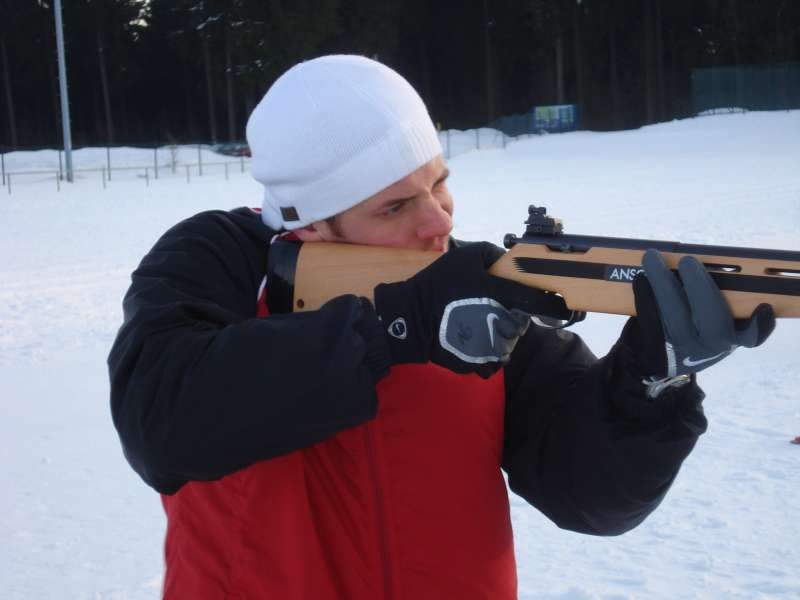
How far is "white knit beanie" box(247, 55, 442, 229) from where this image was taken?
204cm

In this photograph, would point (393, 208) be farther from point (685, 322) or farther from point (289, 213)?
point (685, 322)

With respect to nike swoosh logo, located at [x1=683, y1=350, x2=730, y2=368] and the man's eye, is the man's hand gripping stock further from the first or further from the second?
the man's eye

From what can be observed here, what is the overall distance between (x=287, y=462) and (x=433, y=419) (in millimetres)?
287

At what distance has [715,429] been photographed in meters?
5.48

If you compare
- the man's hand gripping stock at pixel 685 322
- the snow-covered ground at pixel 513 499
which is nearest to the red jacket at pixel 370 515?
the man's hand gripping stock at pixel 685 322

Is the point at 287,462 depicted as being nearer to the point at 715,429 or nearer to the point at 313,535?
the point at 313,535

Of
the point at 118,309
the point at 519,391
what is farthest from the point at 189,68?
the point at 519,391

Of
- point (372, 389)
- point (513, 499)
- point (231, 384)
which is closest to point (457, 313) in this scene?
point (372, 389)

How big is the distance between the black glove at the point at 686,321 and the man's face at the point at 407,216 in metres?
0.43

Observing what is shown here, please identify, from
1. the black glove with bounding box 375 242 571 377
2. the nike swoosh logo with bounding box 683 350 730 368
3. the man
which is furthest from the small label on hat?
the nike swoosh logo with bounding box 683 350 730 368

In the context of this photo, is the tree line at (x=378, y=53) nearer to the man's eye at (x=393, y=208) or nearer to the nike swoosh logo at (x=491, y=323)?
the man's eye at (x=393, y=208)

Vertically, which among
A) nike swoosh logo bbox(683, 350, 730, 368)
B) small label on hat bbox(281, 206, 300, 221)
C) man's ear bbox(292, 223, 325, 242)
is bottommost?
nike swoosh logo bbox(683, 350, 730, 368)

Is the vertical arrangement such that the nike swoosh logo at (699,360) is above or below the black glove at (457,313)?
below

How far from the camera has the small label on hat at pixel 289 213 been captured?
2148 millimetres
